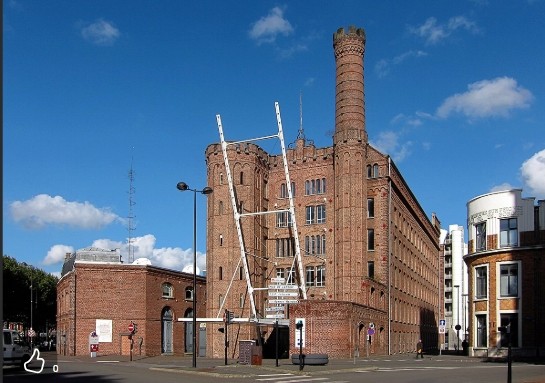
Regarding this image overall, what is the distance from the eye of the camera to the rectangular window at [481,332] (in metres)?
46.2

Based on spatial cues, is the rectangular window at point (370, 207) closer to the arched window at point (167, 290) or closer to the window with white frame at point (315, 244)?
the window with white frame at point (315, 244)

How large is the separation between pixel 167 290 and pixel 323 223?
605 inches

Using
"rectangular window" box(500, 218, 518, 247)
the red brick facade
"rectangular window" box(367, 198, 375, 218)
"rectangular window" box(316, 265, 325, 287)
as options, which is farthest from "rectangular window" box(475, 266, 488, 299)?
the red brick facade

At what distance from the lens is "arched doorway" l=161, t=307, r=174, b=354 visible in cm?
5897

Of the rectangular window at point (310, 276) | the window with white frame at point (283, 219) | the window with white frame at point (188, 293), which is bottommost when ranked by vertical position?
the window with white frame at point (188, 293)

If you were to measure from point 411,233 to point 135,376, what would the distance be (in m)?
54.8

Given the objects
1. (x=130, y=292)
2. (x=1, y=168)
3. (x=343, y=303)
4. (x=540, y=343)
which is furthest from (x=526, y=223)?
(x=1, y=168)

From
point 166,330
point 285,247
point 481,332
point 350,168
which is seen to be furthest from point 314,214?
point 481,332

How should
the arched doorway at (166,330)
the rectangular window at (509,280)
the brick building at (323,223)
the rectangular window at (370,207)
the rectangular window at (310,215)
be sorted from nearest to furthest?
the rectangular window at (509,280)
the brick building at (323,223)
the arched doorway at (166,330)
the rectangular window at (370,207)
the rectangular window at (310,215)

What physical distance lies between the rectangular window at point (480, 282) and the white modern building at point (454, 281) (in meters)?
74.9

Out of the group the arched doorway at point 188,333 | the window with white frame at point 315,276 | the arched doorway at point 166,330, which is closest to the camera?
the arched doorway at point 166,330

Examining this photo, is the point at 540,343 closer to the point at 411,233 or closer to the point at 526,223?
the point at 526,223

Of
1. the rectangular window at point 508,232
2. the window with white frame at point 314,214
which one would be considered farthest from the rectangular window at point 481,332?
the window with white frame at point 314,214

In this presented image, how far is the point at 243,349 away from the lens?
35812 mm
